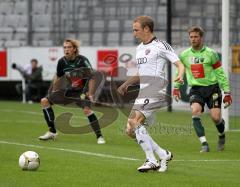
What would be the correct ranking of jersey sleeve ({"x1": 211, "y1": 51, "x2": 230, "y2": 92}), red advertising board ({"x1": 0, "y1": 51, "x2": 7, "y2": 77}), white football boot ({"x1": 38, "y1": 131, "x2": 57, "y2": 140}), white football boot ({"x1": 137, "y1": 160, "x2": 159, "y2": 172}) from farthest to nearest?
red advertising board ({"x1": 0, "y1": 51, "x2": 7, "y2": 77}) < white football boot ({"x1": 38, "y1": 131, "x2": 57, "y2": 140}) < jersey sleeve ({"x1": 211, "y1": 51, "x2": 230, "y2": 92}) < white football boot ({"x1": 137, "y1": 160, "x2": 159, "y2": 172})

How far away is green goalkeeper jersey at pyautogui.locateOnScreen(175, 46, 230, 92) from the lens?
46.6ft

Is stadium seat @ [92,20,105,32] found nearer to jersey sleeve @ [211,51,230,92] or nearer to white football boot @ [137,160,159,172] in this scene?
jersey sleeve @ [211,51,230,92]

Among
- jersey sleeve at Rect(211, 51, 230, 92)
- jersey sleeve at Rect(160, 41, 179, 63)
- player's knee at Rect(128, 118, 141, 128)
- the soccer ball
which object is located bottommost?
the soccer ball

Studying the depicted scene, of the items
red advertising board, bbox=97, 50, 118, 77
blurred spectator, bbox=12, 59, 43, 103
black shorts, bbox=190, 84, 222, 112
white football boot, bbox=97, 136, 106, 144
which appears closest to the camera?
black shorts, bbox=190, 84, 222, 112

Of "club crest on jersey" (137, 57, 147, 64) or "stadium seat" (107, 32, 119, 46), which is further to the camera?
"stadium seat" (107, 32, 119, 46)

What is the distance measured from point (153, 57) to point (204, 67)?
3.58 m

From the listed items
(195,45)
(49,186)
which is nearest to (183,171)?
(49,186)

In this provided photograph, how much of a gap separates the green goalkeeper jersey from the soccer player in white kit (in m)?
3.26

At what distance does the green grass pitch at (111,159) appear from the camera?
981 centimetres

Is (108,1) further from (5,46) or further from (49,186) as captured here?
(49,186)

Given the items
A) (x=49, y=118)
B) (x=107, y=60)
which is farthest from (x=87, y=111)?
(x=107, y=60)

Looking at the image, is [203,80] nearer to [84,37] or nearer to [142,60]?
[142,60]

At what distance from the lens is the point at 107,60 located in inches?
1119

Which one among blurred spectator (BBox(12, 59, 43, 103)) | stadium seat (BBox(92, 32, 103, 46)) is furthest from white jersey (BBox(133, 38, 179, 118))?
stadium seat (BBox(92, 32, 103, 46))
